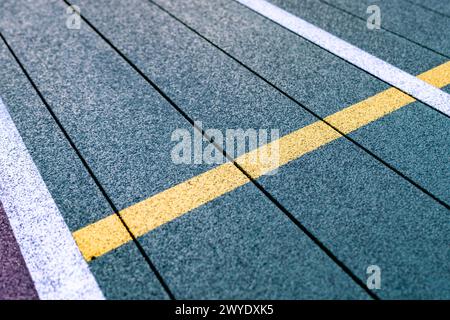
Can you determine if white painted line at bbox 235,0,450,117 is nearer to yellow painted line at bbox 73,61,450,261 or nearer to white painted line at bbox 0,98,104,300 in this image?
yellow painted line at bbox 73,61,450,261

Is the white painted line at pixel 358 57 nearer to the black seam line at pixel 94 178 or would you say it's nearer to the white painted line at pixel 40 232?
the black seam line at pixel 94 178

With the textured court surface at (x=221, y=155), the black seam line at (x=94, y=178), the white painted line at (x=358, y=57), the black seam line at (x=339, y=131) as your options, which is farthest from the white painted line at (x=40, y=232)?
the white painted line at (x=358, y=57)

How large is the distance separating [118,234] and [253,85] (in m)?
1.48

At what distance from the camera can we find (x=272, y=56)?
328cm

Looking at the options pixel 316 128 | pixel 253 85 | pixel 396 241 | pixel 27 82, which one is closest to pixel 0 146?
pixel 27 82

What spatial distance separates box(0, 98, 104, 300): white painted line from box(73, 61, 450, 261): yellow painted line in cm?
8

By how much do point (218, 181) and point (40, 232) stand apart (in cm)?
91

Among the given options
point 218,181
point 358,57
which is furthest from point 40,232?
point 358,57

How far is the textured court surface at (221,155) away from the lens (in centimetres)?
188

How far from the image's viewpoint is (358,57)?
326 cm

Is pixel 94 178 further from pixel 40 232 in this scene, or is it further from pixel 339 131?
pixel 339 131

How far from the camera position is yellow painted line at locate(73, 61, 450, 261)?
2014mm

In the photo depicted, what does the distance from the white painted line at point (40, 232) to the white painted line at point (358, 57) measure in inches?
91.2
